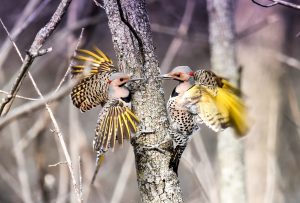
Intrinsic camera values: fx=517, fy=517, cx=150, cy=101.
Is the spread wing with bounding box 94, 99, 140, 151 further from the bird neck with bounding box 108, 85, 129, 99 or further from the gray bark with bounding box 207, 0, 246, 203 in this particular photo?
the gray bark with bounding box 207, 0, 246, 203

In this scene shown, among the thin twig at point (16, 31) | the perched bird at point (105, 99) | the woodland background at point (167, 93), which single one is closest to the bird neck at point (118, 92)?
the perched bird at point (105, 99)

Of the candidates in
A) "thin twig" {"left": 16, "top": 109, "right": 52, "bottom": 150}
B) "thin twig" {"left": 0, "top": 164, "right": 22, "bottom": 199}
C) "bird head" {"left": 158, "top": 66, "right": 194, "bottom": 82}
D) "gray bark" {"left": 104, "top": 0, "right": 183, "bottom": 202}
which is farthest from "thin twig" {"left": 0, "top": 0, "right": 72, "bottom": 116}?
"thin twig" {"left": 0, "top": 164, "right": 22, "bottom": 199}

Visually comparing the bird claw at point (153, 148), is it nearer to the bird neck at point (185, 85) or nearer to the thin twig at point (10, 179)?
the bird neck at point (185, 85)

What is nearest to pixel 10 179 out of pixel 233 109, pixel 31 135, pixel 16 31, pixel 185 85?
pixel 31 135

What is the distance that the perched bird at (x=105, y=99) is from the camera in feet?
6.24

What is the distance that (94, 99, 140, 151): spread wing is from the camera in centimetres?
189

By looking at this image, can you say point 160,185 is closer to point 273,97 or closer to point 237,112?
point 237,112

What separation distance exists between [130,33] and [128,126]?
0.37 m

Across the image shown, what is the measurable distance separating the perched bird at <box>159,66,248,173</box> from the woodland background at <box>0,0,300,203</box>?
973 millimetres

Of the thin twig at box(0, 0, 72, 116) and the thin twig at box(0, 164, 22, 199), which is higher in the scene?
the thin twig at box(0, 0, 72, 116)

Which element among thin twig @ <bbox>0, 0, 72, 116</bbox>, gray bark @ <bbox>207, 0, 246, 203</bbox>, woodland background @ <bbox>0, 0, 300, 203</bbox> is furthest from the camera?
gray bark @ <bbox>207, 0, 246, 203</bbox>

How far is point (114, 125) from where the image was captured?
1909 millimetres

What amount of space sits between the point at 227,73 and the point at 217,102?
5.72ft

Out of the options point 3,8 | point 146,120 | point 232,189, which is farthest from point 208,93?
point 3,8
